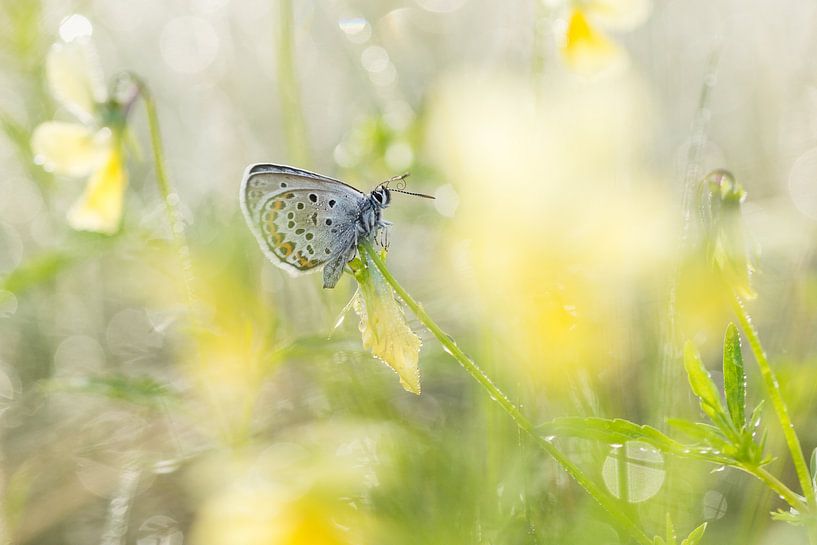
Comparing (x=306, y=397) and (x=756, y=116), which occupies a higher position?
(x=756, y=116)

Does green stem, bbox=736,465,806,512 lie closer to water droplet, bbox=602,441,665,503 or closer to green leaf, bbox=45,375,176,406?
water droplet, bbox=602,441,665,503

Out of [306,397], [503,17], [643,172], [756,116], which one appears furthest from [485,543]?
[503,17]

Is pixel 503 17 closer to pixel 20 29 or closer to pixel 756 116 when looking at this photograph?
pixel 756 116

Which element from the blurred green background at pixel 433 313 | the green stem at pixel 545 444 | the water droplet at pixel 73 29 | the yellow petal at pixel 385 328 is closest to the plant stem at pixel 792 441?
the green stem at pixel 545 444

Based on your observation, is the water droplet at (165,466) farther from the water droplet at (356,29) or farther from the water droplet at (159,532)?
the water droplet at (356,29)

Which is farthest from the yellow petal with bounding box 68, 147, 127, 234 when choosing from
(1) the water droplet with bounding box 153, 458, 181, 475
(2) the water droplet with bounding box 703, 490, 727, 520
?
(2) the water droplet with bounding box 703, 490, 727, 520

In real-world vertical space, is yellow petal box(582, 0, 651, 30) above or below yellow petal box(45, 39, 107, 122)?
above
